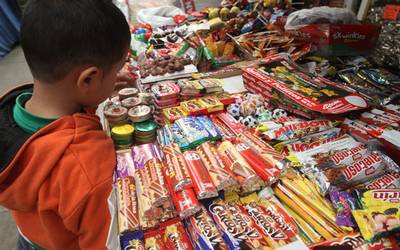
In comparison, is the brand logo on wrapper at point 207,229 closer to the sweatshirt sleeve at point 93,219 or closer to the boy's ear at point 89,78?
the sweatshirt sleeve at point 93,219

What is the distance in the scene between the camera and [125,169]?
115 centimetres

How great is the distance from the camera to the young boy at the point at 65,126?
0.67 m

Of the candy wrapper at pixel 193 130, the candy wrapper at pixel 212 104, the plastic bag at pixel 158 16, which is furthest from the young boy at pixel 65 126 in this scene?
the plastic bag at pixel 158 16

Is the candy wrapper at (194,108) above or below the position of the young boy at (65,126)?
below

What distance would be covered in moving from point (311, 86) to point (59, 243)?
1.20 metres

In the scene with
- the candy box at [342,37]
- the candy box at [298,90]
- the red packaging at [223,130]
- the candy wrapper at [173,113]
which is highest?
the candy box at [342,37]

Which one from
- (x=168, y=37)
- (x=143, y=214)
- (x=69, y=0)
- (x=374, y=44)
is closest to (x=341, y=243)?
(x=143, y=214)

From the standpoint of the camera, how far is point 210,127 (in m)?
1.27

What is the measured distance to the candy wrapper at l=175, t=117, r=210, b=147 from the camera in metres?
1.18

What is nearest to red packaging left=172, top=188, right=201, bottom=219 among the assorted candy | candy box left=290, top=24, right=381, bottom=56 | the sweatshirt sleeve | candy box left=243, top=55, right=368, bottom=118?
the assorted candy

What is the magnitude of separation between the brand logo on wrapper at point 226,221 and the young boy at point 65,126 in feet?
1.16

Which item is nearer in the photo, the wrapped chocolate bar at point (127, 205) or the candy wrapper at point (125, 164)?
the wrapped chocolate bar at point (127, 205)

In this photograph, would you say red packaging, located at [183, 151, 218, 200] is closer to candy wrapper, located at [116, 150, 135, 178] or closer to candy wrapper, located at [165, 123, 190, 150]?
candy wrapper, located at [165, 123, 190, 150]

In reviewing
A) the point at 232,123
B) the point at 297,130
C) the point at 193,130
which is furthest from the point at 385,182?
the point at 193,130
